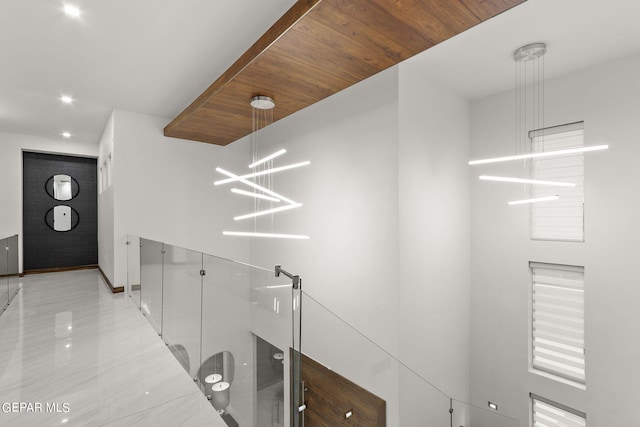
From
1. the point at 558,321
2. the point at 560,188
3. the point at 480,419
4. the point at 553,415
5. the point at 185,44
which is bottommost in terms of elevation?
the point at 553,415

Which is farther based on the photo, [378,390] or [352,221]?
[352,221]

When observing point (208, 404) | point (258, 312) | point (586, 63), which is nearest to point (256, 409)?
point (208, 404)

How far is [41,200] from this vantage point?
265 inches

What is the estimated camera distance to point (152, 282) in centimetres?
364

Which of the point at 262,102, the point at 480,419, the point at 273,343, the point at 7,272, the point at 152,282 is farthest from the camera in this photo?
the point at 7,272

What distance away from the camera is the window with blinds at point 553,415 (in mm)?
3473

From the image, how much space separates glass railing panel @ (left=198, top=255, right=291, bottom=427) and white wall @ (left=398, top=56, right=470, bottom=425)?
1.78 meters

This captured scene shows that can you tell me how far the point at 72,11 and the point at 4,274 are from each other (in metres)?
3.50

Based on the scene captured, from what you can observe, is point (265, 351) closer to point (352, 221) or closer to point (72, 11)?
point (352, 221)

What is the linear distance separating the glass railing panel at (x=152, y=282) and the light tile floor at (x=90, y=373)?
0.12 metres

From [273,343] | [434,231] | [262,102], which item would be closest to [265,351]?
[273,343]

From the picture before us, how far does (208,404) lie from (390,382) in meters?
1.97

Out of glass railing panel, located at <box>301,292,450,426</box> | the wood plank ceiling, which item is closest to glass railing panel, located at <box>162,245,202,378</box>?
glass railing panel, located at <box>301,292,450,426</box>

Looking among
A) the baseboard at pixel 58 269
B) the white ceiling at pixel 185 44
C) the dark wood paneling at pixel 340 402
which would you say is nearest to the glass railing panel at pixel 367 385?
the dark wood paneling at pixel 340 402
